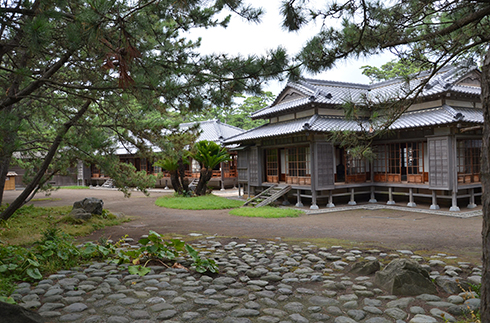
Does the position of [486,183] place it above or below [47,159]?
below

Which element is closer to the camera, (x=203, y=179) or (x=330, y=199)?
(x=330, y=199)

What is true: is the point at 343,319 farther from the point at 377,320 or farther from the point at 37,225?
the point at 37,225

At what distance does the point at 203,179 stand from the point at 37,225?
10199 mm

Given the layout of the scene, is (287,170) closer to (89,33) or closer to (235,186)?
(235,186)

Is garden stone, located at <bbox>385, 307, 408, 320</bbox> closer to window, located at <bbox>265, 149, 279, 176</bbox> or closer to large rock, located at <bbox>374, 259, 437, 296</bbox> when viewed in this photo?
large rock, located at <bbox>374, 259, 437, 296</bbox>

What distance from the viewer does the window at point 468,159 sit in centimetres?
1219

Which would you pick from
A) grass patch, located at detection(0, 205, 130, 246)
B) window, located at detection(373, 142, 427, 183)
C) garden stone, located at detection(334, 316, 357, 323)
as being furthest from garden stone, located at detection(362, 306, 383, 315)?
window, located at detection(373, 142, 427, 183)

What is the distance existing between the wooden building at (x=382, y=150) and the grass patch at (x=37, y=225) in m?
7.60

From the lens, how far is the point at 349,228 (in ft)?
30.3

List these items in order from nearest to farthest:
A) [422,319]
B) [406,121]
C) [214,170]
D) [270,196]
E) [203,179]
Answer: [422,319] < [406,121] < [270,196] < [203,179] < [214,170]

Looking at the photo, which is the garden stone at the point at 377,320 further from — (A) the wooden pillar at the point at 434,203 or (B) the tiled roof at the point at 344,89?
(A) the wooden pillar at the point at 434,203

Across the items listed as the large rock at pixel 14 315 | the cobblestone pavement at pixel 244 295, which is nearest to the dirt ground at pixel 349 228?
the cobblestone pavement at pixel 244 295

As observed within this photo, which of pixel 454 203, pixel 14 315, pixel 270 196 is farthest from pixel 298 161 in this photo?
pixel 14 315

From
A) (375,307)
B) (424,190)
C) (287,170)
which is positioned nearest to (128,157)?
(287,170)
